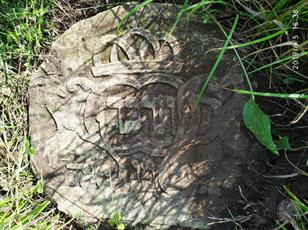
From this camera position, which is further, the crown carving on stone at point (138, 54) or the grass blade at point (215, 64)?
the crown carving on stone at point (138, 54)

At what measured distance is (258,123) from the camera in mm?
1377

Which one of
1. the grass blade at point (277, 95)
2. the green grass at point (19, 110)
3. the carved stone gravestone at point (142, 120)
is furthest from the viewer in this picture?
the green grass at point (19, 110)

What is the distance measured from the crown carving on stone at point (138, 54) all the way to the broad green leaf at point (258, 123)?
0.29 metres

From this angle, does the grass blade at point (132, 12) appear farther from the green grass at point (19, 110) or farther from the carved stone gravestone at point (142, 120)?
the green grass at point (19, 110)

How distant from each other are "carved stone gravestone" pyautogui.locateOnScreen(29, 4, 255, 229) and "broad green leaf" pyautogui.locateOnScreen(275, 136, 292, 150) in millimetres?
115

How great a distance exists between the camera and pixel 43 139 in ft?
5.16

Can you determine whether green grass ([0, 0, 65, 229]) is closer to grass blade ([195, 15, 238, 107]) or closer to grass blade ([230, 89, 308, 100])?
grass blade ([195, 15, 238, 107])

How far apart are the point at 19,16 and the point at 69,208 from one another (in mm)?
825

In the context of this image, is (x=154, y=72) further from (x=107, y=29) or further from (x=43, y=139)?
(x=43, y=139)

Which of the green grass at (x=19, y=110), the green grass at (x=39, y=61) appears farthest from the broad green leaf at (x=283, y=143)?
the green grass at (x=19, y=110)

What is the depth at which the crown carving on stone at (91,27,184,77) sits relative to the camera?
1.48 metres

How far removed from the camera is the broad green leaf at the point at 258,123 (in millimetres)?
1368

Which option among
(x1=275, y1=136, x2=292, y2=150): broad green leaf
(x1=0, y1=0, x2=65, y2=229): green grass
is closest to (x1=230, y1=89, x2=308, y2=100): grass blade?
(x1=275, y1=136, x2=292, y2=150): broad green leaf

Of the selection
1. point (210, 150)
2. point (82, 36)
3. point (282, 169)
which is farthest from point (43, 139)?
point (282, 169)
